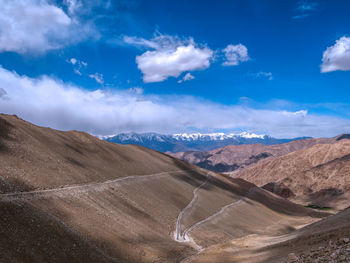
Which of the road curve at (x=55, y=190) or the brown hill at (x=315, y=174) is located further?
the brown hill at (x=315, y=174)

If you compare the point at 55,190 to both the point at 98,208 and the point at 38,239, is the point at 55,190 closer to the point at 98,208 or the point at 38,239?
the point at 98,208

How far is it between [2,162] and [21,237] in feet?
41.1

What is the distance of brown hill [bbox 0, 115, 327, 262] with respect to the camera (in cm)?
2234

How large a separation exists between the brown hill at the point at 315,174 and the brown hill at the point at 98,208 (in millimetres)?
55527

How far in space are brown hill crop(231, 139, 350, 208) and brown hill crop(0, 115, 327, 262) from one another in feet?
182

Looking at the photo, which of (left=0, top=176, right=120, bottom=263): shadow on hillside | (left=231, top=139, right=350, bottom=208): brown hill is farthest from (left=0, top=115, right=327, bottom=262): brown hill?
(left=231, top=139, right=350, bottom=208): brown hill

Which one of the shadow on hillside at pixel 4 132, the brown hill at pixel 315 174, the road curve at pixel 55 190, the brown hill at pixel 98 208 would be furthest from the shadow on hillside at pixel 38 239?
the brown hill at pixel 315 174

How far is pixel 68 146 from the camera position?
48.6 m

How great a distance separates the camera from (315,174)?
134250 mm

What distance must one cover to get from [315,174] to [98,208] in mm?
124286

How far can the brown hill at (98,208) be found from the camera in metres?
22.3

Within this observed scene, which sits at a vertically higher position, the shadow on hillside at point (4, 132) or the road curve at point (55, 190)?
the shadow on hillside at point (4, 132)

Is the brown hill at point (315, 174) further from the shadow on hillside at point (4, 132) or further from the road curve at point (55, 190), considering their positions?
the shadow on hillside at point (4, 132)

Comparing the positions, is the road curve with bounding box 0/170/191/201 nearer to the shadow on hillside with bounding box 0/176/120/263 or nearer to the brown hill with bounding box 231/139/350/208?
the shadow on hillside with bounding box 0/176/120/263
